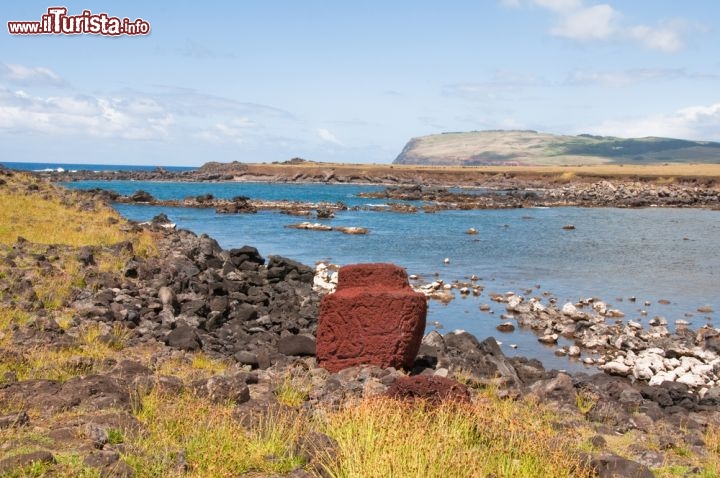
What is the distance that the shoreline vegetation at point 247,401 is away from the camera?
6211 mm

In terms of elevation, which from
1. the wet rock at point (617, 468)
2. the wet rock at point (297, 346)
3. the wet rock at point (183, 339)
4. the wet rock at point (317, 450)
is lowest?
the wet rock at point (297, 346)

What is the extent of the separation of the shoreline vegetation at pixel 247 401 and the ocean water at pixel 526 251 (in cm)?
478

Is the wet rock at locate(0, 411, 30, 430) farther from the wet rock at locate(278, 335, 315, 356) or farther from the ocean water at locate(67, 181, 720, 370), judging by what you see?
the ocean water at locate(67, 181, 720, 370)

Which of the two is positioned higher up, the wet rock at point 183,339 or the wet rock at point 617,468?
the wet rock at point 617,468

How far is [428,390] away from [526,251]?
29.7m

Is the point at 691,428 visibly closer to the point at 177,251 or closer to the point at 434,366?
the point at 434,366

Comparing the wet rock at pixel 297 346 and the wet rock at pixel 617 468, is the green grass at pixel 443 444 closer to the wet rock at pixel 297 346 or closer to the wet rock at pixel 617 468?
the wet rock at pixel 617 468

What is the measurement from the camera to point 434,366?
12.4 meters

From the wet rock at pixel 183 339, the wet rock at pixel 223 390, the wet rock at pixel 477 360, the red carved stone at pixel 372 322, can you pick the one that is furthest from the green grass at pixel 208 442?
the wet rock at pixel 477 360

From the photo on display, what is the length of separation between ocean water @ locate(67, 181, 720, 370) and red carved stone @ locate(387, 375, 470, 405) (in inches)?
316

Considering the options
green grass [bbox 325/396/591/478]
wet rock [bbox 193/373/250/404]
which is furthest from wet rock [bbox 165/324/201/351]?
green grass [bbox 325/396/591/478]

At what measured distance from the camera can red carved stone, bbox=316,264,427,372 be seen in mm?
11242

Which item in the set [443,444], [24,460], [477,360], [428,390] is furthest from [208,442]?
[477,360]

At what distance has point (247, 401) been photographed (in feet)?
27.9
